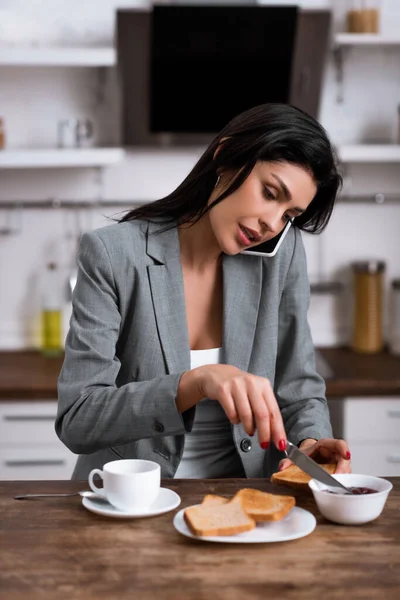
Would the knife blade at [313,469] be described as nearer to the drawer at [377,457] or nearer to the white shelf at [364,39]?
the drawer at [377,457]

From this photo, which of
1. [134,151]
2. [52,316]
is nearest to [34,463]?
[52,316]

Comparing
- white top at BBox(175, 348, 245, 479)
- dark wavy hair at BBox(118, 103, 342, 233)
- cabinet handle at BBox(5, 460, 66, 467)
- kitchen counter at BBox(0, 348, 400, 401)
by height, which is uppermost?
dark wavy hair at BBox(118, 103, 342, 233)

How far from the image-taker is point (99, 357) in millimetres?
1625

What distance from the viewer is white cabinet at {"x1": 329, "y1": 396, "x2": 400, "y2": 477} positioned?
9.70 ft

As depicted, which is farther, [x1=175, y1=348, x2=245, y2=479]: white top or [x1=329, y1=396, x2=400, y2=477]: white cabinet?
[x1=329, y1=396, x2=400, y2=477]: white cabinet

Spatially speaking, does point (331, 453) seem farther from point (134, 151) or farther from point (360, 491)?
point (134, 151)

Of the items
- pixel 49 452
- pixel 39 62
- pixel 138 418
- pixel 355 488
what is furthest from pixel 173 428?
pixel 39 62

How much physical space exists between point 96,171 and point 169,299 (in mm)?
1744

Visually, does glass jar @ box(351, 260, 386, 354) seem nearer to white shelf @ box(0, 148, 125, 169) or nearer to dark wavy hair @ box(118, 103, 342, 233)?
white shelf @ box(0, 148, 125, 169)

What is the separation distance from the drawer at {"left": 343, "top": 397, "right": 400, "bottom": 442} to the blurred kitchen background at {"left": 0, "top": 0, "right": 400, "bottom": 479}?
0.14 metres

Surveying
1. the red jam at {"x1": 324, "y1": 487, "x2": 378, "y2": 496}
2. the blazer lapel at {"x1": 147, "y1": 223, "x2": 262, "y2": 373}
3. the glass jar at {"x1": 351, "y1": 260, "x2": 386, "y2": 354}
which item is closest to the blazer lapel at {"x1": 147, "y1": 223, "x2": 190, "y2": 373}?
the blazer lapel at {"x1": 147, "y1": 223, "x2": 262, "y2": 373}

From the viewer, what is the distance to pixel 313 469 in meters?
1.36

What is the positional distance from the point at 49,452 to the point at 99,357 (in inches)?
56.7

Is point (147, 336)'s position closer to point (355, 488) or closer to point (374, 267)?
point (355, 488)
